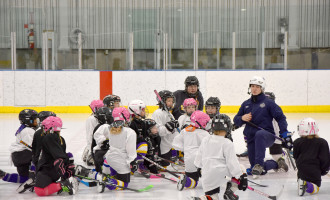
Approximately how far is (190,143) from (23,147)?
70.4 inches

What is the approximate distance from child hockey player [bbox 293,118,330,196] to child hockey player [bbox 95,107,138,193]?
5.44 ft

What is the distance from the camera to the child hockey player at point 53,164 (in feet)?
16.4

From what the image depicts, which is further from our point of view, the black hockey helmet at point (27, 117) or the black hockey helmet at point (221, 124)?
the black hockey helmet at point (27, 117)

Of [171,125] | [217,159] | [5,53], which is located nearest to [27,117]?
[171,125]

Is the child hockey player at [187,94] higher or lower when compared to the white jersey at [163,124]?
higher

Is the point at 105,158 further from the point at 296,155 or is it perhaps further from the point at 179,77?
the point at 179,77

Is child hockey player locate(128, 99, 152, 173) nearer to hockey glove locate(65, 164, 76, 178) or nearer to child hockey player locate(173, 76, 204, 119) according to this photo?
hockey glove locate(65, 164, 76, 178)

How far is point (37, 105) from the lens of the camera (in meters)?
13.2

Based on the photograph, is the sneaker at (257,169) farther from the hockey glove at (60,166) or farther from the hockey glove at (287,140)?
the hockey glove at (60,166)

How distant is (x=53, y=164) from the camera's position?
16.7 ft

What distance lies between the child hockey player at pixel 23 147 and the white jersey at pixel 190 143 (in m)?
1.53

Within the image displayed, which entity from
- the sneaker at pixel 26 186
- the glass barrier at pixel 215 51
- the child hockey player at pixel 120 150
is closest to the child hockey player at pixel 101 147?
the child hockey player at pixel 120 150

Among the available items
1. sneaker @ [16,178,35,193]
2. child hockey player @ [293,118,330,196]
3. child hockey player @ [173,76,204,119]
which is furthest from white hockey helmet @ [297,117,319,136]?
sneaker @ [16,178,35,193]

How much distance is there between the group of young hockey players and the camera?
443cm
